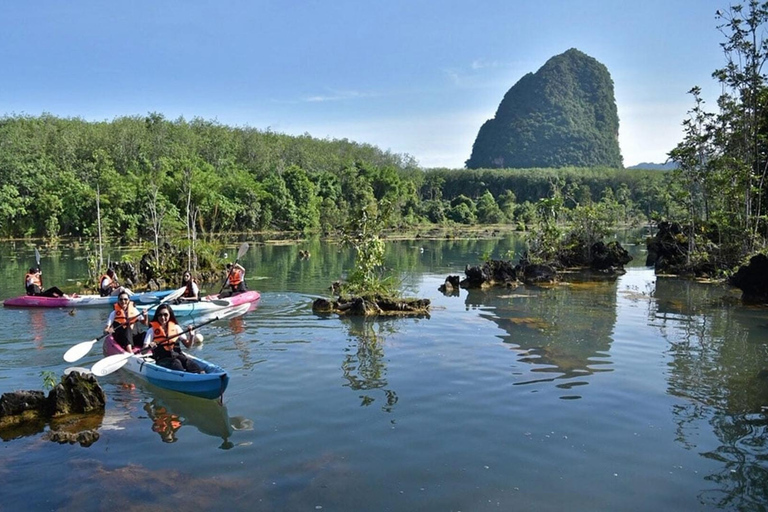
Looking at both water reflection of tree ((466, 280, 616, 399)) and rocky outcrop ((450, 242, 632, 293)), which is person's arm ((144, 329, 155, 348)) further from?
rocky outcrop ((450, 242, 632, 293))

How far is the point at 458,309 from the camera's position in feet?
60.2

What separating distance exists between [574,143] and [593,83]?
32.4m

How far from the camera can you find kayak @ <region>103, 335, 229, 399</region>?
30.7ft

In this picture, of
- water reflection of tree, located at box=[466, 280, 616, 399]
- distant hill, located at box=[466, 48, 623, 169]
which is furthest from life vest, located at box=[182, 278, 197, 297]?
distant hill, located at box=[466, 48, 623, 169]

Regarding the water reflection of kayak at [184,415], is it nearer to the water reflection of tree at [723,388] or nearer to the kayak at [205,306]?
the water reflection of tree at [723,388]

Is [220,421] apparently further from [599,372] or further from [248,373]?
[599,372]

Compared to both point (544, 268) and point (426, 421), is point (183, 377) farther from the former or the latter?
point (544, 268)

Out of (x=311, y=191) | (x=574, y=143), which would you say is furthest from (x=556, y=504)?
(x=574, y=143)

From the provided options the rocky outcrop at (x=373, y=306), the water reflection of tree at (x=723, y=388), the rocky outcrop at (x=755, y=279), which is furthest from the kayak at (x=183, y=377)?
the rocky outcrop at (x=755, y=279)

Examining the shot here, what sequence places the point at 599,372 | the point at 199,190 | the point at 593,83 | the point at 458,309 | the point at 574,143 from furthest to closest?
the point at 593,83, the point at 574,143, the point at 199,190, the point at 458,309, the point at 599,372

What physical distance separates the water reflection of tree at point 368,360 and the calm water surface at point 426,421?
0.05m

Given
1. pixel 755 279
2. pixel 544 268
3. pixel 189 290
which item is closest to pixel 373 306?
pixel 189 290

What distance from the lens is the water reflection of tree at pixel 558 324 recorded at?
11773mm

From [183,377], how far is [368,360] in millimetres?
3890
